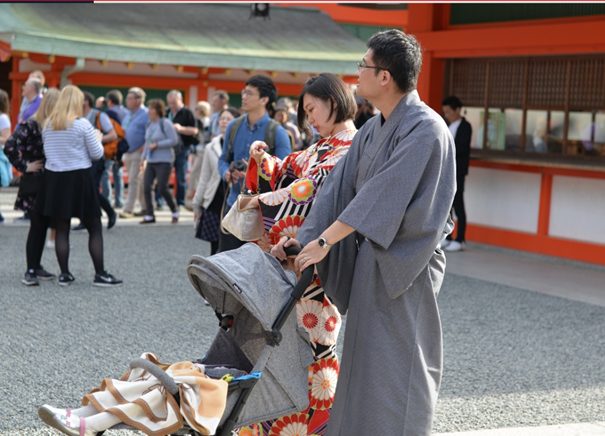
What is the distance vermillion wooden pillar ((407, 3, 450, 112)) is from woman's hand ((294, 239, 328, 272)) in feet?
28.4

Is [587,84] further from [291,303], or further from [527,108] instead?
[291,303]

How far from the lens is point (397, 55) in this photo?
139 inches

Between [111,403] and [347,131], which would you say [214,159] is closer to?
[347,131]

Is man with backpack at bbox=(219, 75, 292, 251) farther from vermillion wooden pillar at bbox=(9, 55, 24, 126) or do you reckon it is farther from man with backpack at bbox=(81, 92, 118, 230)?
vermillion wooden pillar at bbox=(9, 55, 24, 126)

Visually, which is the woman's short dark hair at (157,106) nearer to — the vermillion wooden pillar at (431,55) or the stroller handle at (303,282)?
the vermillion wooden pillar at (431,55)

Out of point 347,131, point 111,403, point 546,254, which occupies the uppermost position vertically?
point 347,131

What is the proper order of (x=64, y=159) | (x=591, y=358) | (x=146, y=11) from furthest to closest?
(x=146, y=11) → (x=64, y=159) → (x=591, y=358)

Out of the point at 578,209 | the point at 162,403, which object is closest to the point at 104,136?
the point at 578,209

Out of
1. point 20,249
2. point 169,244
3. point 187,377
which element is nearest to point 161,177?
point 169,244

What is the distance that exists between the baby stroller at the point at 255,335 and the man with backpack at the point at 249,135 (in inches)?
107

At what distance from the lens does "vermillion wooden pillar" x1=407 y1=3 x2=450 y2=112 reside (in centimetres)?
1189

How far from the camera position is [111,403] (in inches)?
122

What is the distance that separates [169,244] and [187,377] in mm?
7776

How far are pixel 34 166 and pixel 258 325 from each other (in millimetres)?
4829
